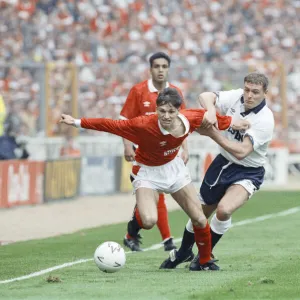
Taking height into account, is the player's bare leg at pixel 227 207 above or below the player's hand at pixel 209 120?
below

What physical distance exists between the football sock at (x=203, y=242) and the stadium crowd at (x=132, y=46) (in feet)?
39.4

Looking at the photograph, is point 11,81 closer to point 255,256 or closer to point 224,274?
point 255,256

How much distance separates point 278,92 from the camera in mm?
26500

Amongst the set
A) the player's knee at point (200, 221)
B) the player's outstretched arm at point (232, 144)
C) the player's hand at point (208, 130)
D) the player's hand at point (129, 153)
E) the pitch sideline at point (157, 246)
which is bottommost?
the pitch sideline at point (157, 246)

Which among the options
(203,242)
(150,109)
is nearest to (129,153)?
(150,109)

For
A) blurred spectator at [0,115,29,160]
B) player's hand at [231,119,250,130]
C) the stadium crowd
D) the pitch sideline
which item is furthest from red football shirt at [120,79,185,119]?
the stadium crowd

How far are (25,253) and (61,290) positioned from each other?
142 inches

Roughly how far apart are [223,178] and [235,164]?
0.20 metres

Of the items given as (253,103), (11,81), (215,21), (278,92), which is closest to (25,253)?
(253,103)

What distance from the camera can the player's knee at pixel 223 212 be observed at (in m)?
9.81

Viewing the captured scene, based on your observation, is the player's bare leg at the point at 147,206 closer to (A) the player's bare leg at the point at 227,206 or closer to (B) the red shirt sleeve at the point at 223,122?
(A) the player's bare leg at the point at 227,206

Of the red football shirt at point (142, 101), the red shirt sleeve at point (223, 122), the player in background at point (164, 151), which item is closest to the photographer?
the player in background at point (164, 151)

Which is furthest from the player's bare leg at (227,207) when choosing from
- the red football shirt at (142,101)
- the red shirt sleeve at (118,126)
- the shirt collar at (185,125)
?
the red football shirt at (142,101)

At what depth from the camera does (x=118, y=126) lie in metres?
9.40
